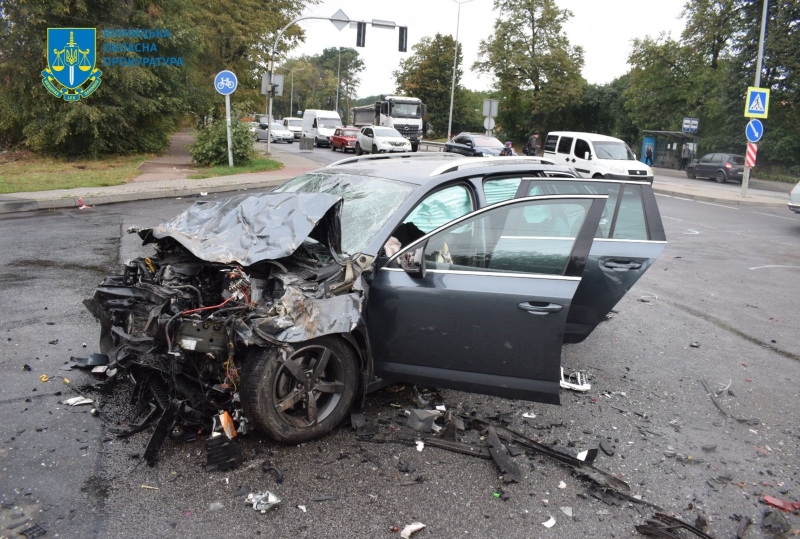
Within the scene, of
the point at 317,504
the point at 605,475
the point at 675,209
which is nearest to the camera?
the point at 317,504

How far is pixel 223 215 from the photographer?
4539 mm

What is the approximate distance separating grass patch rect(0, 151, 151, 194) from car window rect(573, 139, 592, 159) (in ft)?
49.2

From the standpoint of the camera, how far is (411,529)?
3020mm

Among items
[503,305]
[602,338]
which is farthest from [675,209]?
[503,305]

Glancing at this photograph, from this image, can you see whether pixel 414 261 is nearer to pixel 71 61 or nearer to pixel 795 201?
pixel 795 201

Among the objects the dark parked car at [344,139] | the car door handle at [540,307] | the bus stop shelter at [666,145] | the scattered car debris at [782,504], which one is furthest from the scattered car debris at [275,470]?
the bus stop shelter at [666,145]

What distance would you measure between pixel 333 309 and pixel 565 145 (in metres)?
20.7

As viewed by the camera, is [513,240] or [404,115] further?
[404,115]

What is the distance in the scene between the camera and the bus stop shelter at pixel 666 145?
39716 millimetres

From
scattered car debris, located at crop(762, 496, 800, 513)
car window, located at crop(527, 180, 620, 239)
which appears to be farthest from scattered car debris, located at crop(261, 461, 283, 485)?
car window, located at crop(527, 180, 620, 239)

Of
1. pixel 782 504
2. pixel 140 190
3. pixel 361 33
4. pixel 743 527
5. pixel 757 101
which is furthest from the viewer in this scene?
pixel 361 33

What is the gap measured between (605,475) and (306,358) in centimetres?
190

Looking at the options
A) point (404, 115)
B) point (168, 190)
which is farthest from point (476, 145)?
point (168, 190)

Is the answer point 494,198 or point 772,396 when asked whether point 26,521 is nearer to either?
point 494,198
